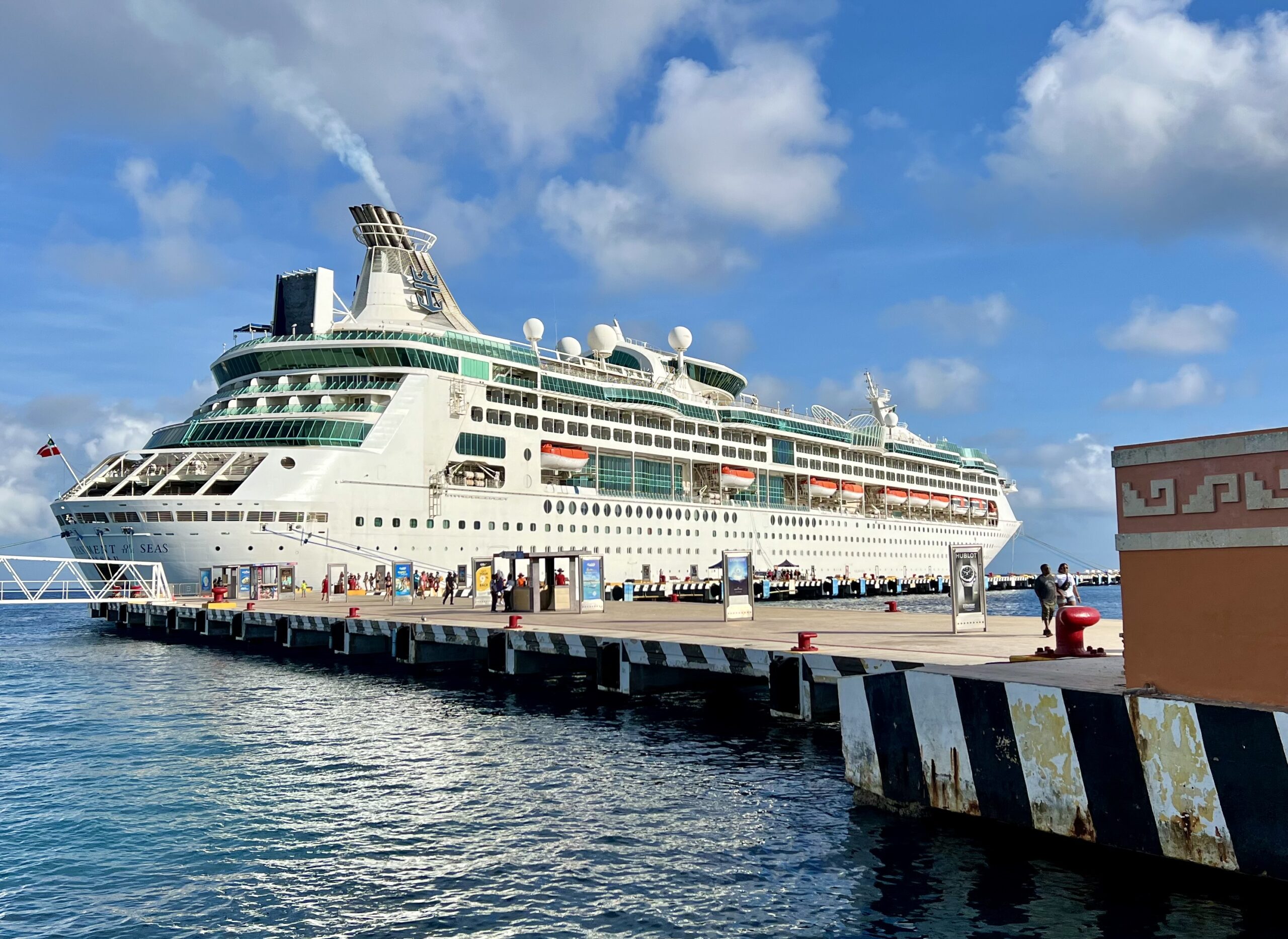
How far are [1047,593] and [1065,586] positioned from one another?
1.86 feet

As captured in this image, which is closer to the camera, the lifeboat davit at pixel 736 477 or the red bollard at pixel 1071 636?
the red bollard at pixel 1071 636

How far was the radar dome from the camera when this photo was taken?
67.4 m

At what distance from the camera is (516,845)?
10609 mm

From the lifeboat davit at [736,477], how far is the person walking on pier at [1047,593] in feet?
160

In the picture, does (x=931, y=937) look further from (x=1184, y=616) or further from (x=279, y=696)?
(x=279, y=696)

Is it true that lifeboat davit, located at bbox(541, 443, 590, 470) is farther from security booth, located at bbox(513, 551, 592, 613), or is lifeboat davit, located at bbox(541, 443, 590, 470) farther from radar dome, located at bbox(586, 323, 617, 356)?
security booth, located at bbox(513, 551, 592, 613)

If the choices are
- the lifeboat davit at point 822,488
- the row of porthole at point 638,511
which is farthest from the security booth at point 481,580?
the lifeboat davit at point 822,488

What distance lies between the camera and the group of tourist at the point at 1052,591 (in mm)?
18062

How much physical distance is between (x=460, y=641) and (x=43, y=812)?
1326cm

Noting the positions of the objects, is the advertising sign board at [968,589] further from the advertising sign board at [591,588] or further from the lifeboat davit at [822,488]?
the lifeboat davit at [822,488]

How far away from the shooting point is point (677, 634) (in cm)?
2106

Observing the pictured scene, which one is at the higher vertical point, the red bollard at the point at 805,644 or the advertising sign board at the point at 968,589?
the advertising sign board at the point at 968,589

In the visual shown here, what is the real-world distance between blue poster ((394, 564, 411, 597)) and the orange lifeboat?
46404 mm

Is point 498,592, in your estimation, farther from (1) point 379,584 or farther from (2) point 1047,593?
(2) point 1047,593
